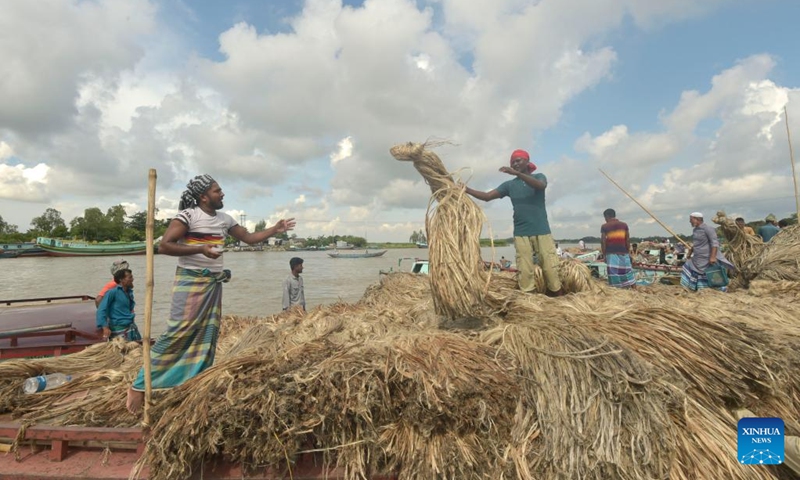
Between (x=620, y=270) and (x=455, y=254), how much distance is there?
4779 millimetres

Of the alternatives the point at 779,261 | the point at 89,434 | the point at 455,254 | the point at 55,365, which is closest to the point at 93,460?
the point at 89,434

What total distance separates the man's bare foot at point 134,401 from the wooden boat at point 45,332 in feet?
9.51

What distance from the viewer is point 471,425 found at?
72.9 inches

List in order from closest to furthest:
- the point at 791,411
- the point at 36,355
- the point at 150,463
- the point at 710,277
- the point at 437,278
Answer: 1. the point at 150,463
2. the point at 791,411
3. the point at 437,278
4. the point at 36,355
5. the point at 710,277

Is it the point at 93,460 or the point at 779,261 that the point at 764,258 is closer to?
the point at 779,261

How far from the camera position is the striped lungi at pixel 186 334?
2375 mm

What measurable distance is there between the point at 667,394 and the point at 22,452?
3.37m

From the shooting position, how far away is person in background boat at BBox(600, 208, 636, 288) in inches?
250

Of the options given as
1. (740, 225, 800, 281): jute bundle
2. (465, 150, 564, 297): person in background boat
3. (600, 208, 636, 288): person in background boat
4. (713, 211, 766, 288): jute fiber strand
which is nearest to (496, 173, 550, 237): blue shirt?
(465, 150, 564, 297): person in background boat

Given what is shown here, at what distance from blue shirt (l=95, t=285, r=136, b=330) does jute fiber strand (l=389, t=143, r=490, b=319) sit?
15.4 feet

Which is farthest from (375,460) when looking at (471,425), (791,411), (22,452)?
(791,411)

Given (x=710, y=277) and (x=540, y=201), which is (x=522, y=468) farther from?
(x=710, y=277)

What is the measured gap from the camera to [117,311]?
17.5ft

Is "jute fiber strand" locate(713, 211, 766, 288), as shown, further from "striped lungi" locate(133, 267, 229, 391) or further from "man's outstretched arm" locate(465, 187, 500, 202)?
"striped lungi" locate(133, 267, 229, 391)
